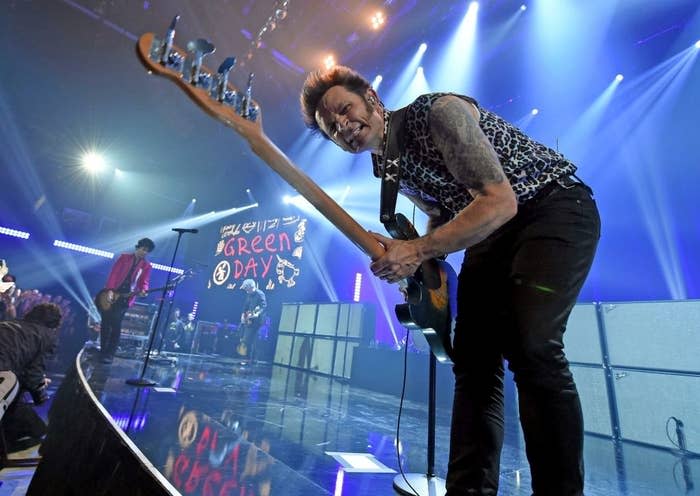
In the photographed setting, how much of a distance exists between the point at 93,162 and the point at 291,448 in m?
16.1

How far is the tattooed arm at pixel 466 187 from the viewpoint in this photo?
106 centimetres

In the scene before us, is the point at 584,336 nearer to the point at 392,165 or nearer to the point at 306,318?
the point at 392,165

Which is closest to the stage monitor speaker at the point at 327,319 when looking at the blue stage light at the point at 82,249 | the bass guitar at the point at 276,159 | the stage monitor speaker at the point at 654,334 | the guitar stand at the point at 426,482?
the stage monitor speaker at the point at 654,334

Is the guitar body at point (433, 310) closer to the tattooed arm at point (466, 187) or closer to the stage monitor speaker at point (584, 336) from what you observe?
the tattooed arm at point (466, 187)

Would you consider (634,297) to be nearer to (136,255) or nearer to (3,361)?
(3,361)

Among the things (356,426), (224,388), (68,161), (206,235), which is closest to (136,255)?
(224,388)

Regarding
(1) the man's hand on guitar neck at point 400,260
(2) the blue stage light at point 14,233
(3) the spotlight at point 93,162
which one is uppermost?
(3) the spotlight at point 93,162

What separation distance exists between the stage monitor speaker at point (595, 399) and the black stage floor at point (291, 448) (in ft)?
0.70

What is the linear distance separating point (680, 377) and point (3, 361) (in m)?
6.54

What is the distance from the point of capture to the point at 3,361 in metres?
2.87

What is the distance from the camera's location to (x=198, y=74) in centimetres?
159

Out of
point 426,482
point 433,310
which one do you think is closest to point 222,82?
point 433,310

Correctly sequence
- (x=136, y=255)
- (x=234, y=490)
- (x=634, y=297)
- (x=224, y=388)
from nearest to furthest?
(x=234, y=490)
(x=224, y=388)
(x=634, y=297)
(x=136, y=255)

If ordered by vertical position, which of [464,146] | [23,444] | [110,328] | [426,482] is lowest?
[23,444]
